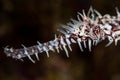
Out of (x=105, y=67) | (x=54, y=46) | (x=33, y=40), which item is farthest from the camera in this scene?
(x=105, y=67)

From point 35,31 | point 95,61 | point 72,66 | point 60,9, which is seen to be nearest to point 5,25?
point 35,31

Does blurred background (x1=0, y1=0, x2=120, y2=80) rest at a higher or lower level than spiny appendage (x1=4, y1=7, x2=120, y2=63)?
higher

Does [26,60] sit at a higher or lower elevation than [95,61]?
higher

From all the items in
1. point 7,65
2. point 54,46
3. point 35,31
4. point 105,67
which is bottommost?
point 54,46

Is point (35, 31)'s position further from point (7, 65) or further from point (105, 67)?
point (105, 67)

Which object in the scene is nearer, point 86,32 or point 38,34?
point 86,32

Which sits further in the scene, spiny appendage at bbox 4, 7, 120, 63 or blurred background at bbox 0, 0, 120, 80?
blurred background at bbox 0, 0, 120, 80

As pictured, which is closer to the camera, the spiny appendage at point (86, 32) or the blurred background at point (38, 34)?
the spiny appendage at point (86, 32)

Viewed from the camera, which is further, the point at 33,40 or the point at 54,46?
the point at 33,40

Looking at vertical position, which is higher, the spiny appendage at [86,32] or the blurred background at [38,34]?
the blurred background at [38,34]

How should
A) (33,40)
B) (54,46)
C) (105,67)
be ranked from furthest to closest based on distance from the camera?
(105,67) → (33,40) → (54,46)

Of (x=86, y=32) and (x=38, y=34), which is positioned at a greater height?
(x=38, y=34)
